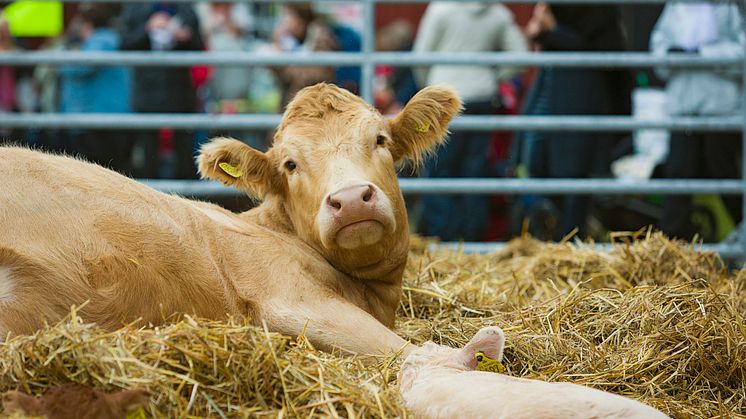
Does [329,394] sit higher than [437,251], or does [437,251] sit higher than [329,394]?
[329,394]

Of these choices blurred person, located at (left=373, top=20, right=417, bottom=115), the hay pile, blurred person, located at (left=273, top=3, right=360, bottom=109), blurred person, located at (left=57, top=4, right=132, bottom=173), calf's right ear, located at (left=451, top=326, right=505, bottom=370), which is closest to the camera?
the hay pile

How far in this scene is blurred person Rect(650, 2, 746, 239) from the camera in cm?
870

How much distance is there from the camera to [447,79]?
9484 mm

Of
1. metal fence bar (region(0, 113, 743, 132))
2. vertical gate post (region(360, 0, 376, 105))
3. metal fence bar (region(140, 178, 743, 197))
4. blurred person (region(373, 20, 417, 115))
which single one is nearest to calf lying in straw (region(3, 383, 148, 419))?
metal fence bar (region(140, 178, 743, 197))

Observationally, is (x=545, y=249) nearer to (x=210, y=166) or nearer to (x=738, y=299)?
(x=738, y=299)

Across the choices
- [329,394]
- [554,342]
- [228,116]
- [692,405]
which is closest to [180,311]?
[329,394]

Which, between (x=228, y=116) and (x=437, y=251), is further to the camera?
(x=228, y=116)

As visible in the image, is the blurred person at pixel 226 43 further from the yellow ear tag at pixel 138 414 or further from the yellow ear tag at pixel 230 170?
the yellow ear tag at pixel 138 414

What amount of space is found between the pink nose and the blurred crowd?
4366mm

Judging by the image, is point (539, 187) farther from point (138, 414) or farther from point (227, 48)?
point (138, 414)

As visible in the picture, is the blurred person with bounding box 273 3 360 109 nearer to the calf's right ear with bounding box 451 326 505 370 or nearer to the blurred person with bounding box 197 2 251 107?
the blurred person with bounding box 197 2 251 107

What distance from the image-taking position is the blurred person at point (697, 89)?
8695mm

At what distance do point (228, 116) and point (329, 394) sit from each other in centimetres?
511

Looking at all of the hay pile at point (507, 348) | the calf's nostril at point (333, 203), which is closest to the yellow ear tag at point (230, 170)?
the calf's nostril at point (333, 203)
